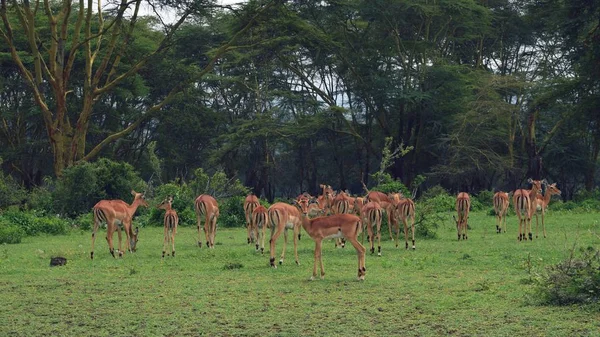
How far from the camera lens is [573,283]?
28.2ft

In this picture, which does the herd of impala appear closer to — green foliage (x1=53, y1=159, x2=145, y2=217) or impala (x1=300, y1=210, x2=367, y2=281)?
impala (x1=300, y1=210, x2=367, y2=281)

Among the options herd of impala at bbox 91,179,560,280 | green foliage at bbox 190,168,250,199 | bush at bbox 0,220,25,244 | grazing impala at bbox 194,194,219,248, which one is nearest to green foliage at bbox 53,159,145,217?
green foliage at bbox 190,168,250,199

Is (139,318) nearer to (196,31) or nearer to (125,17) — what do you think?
(125,17)

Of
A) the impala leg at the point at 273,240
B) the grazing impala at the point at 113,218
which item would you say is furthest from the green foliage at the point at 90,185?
the impala leg at the point at 273,240

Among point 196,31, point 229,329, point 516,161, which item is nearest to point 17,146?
point 196,31

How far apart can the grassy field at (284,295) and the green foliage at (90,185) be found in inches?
307

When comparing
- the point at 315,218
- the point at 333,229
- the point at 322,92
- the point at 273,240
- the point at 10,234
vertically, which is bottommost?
the point at 10,234

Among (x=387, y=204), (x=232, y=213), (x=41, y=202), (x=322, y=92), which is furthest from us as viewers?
(x=322, y=92)

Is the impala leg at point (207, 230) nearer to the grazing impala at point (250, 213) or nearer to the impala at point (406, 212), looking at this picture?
the grazing impala at point (250, 213)

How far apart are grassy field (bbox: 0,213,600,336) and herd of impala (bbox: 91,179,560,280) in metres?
0.41

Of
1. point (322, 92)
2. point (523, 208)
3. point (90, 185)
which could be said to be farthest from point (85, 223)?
point (322, 92)

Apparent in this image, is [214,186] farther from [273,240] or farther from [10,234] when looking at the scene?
[273,240]

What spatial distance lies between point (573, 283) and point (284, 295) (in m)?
3.10

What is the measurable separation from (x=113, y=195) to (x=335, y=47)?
12.5 meters
